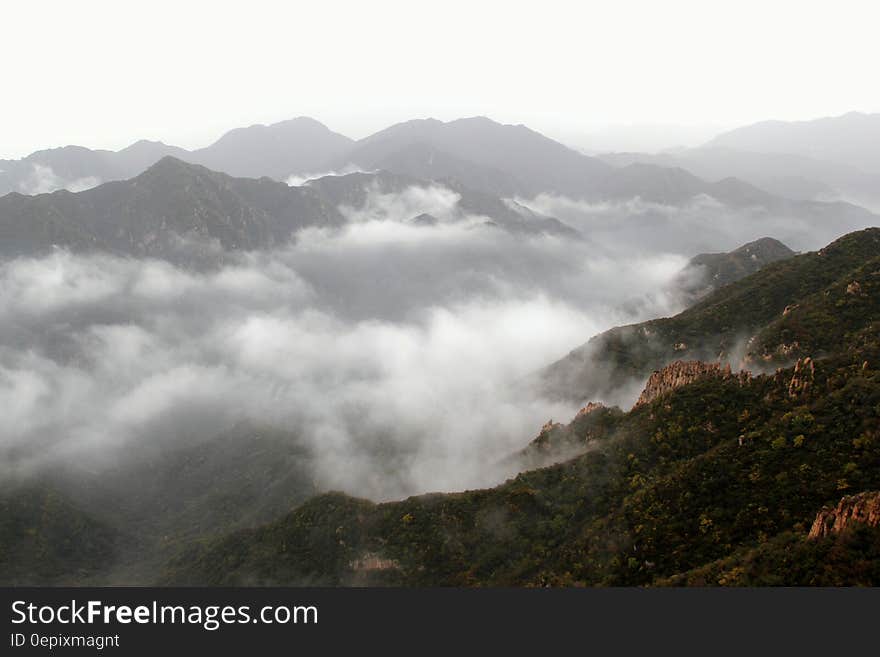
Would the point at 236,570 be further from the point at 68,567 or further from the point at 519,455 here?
the point at 68,567

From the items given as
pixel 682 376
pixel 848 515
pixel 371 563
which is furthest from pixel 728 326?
pixel 371 563

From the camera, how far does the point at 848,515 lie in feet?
135

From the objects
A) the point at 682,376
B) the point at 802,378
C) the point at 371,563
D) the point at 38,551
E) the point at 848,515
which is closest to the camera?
the point at 848,515

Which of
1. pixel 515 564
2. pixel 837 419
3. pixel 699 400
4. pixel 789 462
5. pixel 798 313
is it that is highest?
pixel 798 313

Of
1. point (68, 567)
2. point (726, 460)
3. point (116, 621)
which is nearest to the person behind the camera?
point (116, 621)

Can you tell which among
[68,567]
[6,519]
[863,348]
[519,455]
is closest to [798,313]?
[863,348]

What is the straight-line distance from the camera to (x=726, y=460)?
202 ft

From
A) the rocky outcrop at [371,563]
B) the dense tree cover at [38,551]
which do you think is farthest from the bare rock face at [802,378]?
the dense tree cover at [38,551]

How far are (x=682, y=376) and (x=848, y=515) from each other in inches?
1876

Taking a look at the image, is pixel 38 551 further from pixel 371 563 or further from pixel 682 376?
pixel 682 376

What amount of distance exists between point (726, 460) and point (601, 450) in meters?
27.5

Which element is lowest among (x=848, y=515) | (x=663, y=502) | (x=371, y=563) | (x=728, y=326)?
(x=371, y=563)

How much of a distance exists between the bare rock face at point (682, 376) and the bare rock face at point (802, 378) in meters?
8.22

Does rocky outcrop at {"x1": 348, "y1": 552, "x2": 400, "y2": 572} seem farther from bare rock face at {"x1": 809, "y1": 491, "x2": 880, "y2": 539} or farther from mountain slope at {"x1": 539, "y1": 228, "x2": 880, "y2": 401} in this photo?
mountain slope at {"x1": 539, "y1": 228, "x2": 880, "y2": 401}
